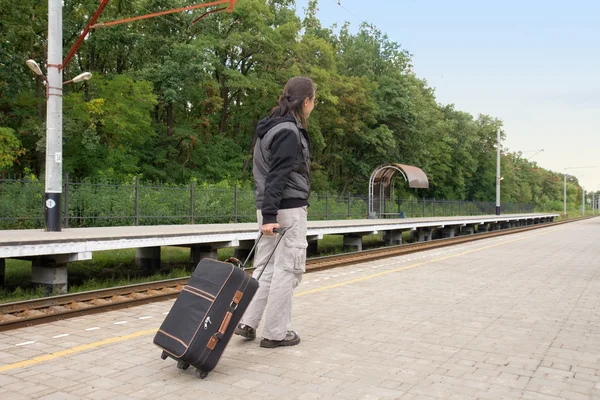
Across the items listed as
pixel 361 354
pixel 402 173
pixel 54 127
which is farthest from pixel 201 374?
pixel 402 173

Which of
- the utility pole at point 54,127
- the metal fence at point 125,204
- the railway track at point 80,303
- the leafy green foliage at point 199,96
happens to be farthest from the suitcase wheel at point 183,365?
the leafy green foliage at point 199,96

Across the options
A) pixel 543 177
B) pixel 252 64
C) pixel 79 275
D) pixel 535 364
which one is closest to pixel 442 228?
pixel 252 64

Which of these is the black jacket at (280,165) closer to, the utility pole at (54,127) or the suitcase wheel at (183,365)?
the suitcase wheel at (183,365)

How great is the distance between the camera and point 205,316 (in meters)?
4.03

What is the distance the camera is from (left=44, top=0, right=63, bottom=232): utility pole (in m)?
10.1

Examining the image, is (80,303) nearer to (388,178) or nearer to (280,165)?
(280,165)

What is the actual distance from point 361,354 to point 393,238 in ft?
56.8

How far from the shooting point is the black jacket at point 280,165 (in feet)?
15.4

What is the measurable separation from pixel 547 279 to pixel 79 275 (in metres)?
9.11

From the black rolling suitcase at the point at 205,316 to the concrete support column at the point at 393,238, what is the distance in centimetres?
1745

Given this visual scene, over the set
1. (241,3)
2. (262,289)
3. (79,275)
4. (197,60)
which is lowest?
(79,275)

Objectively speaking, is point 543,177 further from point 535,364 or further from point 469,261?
point 535,364

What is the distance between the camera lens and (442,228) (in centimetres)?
2805

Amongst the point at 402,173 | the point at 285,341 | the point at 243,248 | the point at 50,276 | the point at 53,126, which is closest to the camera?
the point at 285,341
